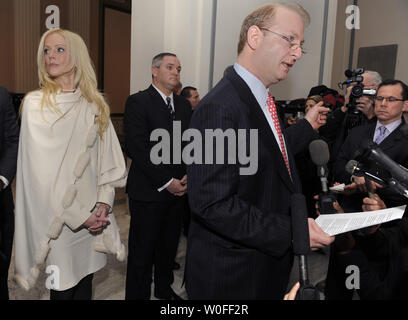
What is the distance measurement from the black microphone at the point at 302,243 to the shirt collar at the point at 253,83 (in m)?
0.51

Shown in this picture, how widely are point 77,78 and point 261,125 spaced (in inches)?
45.8

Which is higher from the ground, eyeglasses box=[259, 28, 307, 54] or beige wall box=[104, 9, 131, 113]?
beige wall box=[104, 9, 131, 113]

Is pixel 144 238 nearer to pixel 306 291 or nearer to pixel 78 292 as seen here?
pixel 78 292

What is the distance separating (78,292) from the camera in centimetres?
200

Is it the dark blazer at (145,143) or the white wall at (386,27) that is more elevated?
the white wall at (386,27)

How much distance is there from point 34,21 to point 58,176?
8521 millimetres

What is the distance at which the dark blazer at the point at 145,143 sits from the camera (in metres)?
2.53

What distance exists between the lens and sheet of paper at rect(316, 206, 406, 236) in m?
1.16

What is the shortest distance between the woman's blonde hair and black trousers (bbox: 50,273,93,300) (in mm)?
841

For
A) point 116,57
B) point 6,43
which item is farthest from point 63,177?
point 116,57

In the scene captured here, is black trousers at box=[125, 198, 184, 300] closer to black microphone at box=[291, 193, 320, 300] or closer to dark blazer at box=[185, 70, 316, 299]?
dark blazer at box=[185, 70, 316, 299]

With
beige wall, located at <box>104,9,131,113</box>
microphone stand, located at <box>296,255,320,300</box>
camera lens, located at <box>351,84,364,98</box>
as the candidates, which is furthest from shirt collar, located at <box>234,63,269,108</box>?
beige wall, located at <box>104,9,131,113</box>

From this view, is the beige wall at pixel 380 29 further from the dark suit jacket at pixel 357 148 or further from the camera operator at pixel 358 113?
the dark suit jacket at pixel 357 148

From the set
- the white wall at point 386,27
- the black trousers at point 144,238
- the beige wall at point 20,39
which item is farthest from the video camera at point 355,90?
the beige wall at point 20,39
